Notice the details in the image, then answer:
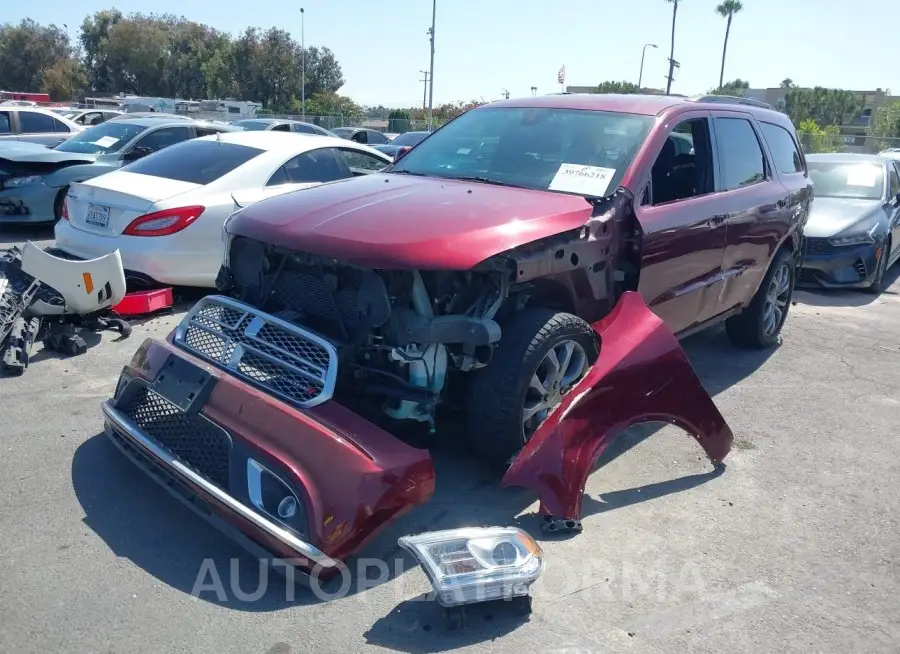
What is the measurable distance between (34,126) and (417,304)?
13.9 m

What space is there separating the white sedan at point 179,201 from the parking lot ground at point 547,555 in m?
1.63

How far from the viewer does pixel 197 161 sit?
702cm

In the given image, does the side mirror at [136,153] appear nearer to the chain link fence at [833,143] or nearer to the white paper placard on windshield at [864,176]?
the white paper placard on windshield at [864,176]

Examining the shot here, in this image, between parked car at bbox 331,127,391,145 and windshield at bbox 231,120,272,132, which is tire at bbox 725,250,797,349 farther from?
parked car at bbox 331,127,391,145

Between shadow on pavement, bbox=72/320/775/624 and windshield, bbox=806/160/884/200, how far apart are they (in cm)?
754

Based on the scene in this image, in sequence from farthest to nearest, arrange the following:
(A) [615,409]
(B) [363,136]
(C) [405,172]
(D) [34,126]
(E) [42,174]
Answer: (B) [363,136], (D) [34,126], (E) [42,174], (C) [405,172], (A) [615,409]

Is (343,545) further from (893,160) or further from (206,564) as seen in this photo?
(893,160)

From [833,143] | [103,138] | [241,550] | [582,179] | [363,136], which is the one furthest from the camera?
[833,143]

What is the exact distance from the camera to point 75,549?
3158 millimetres

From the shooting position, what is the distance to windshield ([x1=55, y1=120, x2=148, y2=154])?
35.1 ft

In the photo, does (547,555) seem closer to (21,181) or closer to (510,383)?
(510,383)

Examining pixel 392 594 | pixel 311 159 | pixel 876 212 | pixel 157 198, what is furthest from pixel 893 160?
pixel 392 594

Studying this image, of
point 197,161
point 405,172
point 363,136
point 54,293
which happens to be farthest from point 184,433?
point 363,136

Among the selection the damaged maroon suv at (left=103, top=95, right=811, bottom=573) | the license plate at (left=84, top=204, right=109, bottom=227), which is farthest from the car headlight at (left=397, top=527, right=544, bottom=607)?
the license plate at (left=84, top=204, right=109, bottom=227)
